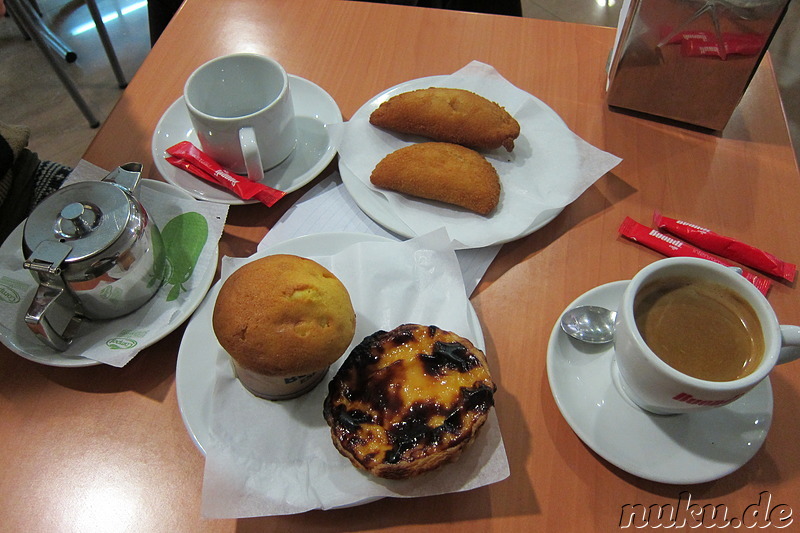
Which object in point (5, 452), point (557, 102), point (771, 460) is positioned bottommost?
point (5, 452)

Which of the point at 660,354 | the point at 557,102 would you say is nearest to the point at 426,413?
the point at 660,354

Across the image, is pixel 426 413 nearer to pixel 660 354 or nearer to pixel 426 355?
pixel 426 355

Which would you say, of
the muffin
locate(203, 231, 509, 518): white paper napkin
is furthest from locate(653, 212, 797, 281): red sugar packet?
the muffin

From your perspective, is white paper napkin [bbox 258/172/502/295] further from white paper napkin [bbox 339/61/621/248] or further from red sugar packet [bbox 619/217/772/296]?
red sugar packet [bbox 619/217/772/296]

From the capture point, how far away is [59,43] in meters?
2.44

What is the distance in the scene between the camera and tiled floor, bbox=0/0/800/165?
219 cm

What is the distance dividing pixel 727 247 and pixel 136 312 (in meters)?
0.90

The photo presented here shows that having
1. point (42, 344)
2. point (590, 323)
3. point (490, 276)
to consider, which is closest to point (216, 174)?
point (42, 344)

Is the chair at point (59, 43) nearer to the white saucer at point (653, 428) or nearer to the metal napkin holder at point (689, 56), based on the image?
the metal napkin holder at point (689, 56)

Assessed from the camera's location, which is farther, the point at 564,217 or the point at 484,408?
the point at 564,217

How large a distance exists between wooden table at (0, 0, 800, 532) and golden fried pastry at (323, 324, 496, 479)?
101 millimetres

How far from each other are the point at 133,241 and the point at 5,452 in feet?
1.02

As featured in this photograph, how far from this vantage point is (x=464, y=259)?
875 millimetres

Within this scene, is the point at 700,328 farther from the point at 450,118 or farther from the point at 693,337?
the point at 450,118
